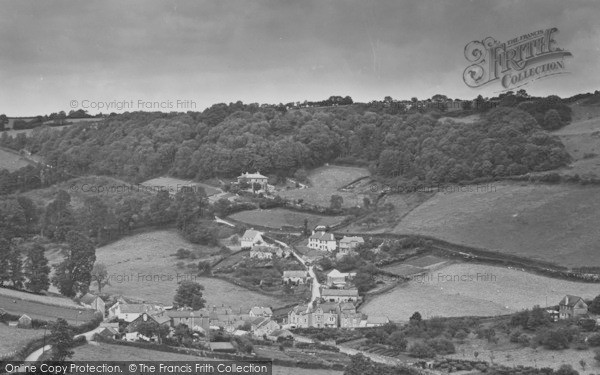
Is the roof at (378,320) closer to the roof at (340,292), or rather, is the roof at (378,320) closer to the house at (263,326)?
the roof at (340,292)

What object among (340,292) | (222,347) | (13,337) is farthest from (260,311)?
(13,337)

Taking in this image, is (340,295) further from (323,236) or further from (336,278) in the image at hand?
(323,236)

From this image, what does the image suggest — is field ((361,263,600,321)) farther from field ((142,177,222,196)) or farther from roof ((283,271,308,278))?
field ((142,177,222,196))

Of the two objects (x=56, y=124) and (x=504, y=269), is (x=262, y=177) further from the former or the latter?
(x=56, y=124)

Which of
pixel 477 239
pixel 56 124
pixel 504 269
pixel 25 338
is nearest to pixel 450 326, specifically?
pixel 504 269

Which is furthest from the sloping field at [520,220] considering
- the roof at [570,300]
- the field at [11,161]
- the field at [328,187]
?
the field at [11,161]

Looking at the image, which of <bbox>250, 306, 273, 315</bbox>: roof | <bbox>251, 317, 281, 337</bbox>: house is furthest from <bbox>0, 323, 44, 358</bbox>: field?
<bbox>250, 306, 273, 315</bbox>: roof
